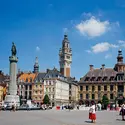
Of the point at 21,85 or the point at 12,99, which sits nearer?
the point at 12,99

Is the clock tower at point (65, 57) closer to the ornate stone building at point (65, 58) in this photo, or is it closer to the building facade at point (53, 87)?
the ornate stone building at point (65, 58)

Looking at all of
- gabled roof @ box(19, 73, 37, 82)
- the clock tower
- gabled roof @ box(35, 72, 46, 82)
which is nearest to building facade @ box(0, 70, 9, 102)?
gabled roof @ box(19, 73, 37, 82)

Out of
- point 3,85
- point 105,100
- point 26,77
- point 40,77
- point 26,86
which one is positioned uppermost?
point 26,77

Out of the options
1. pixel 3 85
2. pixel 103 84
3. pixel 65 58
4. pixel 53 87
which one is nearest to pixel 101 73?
pixel 103 84

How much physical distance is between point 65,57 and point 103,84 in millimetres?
62316

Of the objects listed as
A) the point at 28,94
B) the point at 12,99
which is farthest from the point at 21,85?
the point at 12,99

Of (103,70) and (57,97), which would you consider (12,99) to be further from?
(57,97)

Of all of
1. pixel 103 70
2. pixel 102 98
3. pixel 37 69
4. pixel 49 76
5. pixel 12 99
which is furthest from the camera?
pixel 37 69

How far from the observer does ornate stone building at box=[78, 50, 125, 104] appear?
92363mm

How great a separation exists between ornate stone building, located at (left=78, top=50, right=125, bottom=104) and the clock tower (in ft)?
183

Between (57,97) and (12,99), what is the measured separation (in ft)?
174

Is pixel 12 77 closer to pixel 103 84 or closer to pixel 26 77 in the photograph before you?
pixel 103 84

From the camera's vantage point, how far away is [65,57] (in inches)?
6083

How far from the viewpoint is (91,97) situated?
9444cm
